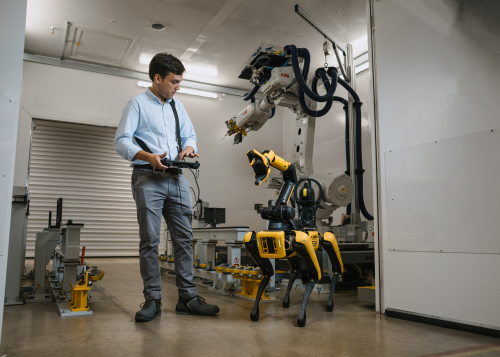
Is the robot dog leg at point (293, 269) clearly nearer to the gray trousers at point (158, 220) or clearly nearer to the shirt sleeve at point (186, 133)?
the gray trousers at point (158, 220)

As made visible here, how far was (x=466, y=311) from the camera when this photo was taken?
2.19m

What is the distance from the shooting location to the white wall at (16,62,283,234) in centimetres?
663

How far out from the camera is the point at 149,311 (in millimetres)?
2375

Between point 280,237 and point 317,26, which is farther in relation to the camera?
point 317,26

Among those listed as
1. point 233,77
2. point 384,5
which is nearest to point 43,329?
point 384,5

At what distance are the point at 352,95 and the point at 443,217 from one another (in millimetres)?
3106

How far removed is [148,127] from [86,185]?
698 cm

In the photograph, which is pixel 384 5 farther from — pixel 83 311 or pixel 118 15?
pixel 118 15

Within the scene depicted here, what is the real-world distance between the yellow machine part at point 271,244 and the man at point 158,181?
52cm

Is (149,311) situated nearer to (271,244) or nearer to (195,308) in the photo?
(195,308)

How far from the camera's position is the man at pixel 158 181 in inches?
95.6

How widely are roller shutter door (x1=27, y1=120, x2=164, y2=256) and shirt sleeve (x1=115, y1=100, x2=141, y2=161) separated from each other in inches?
259

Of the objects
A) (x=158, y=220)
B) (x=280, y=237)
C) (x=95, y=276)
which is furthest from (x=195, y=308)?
(x=95, y=276)

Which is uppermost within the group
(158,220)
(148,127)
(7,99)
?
(148,127)
